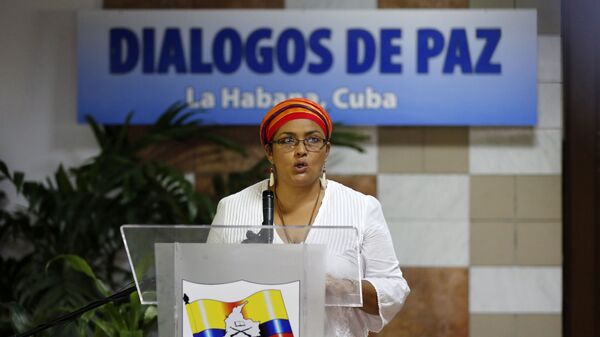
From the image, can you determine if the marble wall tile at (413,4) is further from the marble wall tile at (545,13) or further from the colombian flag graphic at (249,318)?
the colombian flag graphic at (249,318)

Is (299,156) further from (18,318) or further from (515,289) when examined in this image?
(515,289)

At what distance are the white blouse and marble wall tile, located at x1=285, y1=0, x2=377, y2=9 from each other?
8.08ft

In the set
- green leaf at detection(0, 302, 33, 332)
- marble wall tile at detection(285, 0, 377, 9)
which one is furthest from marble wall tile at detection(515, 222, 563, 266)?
green leaf at detection(0, 302, 33, 332)

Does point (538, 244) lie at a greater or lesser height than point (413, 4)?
lesser

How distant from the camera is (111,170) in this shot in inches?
173

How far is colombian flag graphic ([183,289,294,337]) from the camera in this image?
1.81 metres

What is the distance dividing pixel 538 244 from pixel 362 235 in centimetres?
274

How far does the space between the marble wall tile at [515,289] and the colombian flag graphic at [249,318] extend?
3.15 metres

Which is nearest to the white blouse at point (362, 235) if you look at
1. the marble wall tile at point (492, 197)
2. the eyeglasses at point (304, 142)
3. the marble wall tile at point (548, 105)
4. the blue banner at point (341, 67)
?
the eyeglasses at point (304, 142)

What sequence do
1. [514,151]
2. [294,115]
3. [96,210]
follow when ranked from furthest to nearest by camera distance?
[514,151] < [96,210] < [294,115]

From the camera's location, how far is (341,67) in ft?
15.4

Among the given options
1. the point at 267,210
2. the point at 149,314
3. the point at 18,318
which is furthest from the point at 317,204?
the point at 18,318

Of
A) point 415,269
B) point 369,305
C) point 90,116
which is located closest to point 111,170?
point 90,116

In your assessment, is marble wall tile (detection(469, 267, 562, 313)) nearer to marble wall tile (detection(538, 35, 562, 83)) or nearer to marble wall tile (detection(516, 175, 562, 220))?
marble wall tile (detection(516, 175, 562, 220))
